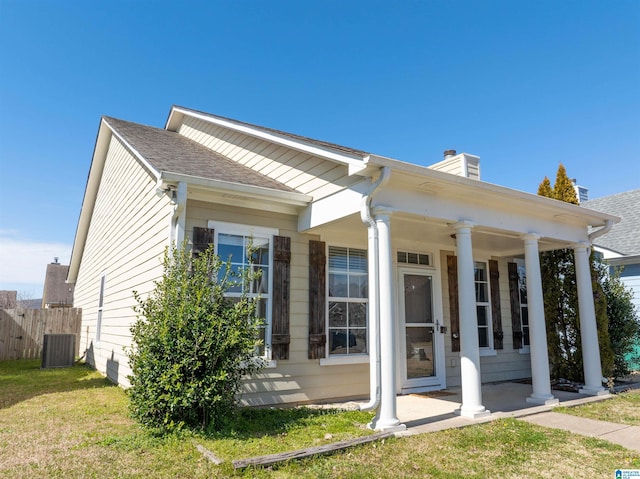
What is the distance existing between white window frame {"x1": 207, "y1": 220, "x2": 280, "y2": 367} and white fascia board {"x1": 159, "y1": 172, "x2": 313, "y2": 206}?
45 cm

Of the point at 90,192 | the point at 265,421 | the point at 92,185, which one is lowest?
the point at 265,421

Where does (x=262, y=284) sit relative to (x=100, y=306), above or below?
above

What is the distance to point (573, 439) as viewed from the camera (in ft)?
13.9

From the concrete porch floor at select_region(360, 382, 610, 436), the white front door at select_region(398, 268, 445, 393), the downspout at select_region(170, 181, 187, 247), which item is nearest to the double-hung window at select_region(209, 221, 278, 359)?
the downspout at select_region(170, 181, 187, 247)

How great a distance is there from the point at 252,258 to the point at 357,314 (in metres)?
1.95

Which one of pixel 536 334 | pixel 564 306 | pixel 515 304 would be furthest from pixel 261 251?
pixel 564 306

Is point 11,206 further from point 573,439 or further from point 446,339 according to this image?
point 573,439

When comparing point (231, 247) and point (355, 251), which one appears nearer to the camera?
point (231, 247)

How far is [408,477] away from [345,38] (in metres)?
10.7

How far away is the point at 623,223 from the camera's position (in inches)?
486

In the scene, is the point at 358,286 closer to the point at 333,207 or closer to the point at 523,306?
the point at 333,207

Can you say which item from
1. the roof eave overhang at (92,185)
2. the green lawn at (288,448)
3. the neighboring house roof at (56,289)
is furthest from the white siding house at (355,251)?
the neighboring house roof at (56,289)

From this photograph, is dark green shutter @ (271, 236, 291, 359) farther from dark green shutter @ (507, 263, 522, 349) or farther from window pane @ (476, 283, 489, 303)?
dark green shutter @ (507, 263, 522, 349)

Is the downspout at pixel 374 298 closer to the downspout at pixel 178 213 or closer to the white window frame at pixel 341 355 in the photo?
the white window frame at pixel 341 355
